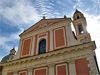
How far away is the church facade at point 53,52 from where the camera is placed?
9.48 metres

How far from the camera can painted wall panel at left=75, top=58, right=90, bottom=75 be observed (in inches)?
351

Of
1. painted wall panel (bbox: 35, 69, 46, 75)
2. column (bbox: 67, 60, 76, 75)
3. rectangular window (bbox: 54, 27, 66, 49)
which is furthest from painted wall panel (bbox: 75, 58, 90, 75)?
painted wall panel (bbox: 35, 69, 46, 75)

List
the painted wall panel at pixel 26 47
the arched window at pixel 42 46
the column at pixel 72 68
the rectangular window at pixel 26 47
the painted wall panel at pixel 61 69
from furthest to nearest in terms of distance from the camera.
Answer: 1. the painted wall panel at pixel 26 47
2. the rectangular window at pixel 26 47
3. the arched window at pixel 42 46
4. the painted wall panel at pixel 61 69
5. the column at pixel 72 68

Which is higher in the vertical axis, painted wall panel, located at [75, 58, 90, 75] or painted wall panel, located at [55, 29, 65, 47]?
painted wall panel, located at [55, 29, 65, 47]

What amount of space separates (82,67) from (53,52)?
295cm

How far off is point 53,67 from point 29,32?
6.14m

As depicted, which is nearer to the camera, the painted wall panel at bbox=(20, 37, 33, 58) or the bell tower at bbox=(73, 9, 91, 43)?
the painted wall panel at bbox=(20, 37, 33, 58)

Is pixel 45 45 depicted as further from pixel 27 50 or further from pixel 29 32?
pixel 29 32

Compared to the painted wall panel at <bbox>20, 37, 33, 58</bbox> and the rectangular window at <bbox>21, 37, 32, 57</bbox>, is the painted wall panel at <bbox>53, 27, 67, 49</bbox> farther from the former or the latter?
the rectangular window at <bbox>21, 37, 32, 57</bbox>

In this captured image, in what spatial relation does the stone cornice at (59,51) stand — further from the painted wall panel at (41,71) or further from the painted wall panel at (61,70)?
the painted wall panel at (61,70)

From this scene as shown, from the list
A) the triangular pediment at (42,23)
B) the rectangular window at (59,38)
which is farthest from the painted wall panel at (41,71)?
the triangular pediment at (42,23)

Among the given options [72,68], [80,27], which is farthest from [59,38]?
[80,27]

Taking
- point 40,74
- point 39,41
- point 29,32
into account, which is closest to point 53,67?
point 40,74

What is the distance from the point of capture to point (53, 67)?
10383mm
